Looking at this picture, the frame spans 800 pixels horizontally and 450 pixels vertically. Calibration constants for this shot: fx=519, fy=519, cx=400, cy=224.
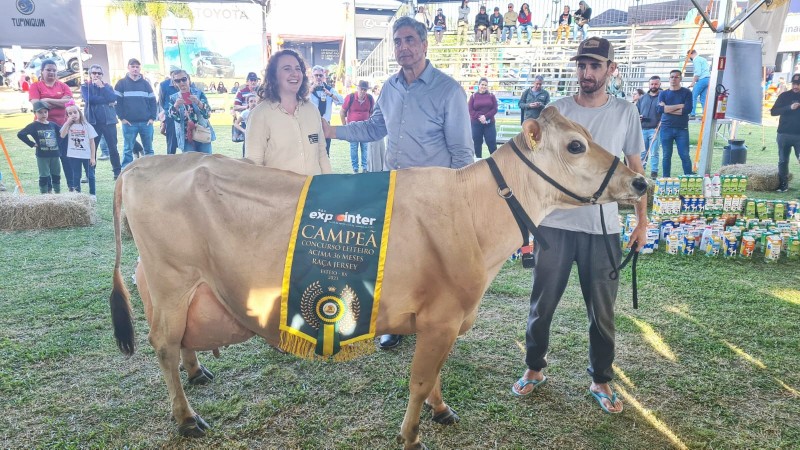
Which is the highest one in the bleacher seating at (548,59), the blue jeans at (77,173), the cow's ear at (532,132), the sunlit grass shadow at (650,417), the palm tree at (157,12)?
the palm tree at (157,12)

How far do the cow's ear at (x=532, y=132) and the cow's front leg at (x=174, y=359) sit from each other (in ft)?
7.37

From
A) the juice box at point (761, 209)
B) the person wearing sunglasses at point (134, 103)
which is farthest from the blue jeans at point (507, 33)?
the juice box at point (761, 209)

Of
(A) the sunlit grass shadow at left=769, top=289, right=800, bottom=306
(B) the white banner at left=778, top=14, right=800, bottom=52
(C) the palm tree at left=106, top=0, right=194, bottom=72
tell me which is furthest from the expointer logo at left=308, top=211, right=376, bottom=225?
(B) the white banner at left=778, top=14, right=800, bottom=52

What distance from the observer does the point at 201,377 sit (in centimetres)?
380

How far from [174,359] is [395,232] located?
1.62m

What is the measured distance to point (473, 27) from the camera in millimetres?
27500

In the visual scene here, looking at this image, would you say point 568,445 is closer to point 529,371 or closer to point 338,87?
point 529,371

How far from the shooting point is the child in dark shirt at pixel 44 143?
8867mm

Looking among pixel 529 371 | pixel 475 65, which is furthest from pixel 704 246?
pixel 475 65

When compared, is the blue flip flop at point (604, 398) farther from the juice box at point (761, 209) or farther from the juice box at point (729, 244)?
the juice box at point (761, 209)

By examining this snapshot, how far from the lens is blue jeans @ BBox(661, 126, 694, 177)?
435 inches

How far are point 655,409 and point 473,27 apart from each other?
26786 millimetres

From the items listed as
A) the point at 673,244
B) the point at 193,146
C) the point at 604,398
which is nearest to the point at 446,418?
the point at 604,398

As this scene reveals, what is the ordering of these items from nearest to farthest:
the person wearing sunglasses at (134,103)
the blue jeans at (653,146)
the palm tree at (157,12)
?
the person wearing sunglasses at (134,103), the blue jeans at (653,146), the palm tree at (157,12)
